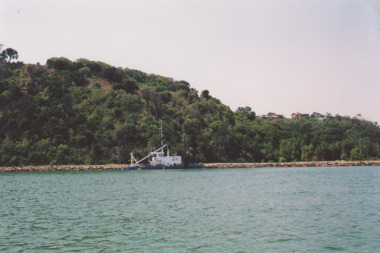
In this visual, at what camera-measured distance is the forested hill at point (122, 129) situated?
265ft

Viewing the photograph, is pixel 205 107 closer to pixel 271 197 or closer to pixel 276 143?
pixel 276 143

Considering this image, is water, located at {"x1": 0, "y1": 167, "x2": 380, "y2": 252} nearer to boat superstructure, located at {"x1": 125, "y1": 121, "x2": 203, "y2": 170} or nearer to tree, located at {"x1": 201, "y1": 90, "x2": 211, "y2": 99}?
boat superstructure, located at {"x1": 125, "y1": 121, "x2": 203, "y2": 170}

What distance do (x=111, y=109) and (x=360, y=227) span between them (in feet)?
260

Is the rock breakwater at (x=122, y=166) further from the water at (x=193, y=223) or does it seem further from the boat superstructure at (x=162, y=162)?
the water at (x=193, y=223)

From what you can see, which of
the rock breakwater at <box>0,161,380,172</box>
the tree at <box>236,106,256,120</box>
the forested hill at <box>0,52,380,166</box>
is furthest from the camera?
the tree at <box>236,106,256,120</box>

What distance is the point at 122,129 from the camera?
82438 millimetres

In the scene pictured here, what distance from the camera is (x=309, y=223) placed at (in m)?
17.0

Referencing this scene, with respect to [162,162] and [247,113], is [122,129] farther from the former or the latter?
[247,113]

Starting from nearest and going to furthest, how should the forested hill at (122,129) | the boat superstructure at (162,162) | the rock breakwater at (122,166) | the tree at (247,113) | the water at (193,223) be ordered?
the water at (193,223)
the boat superstructure at (162,162)
the rock breakwater at (122,166)
the forested hill at (122,129)
the tree at (247,113)

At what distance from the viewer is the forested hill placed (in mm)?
80750

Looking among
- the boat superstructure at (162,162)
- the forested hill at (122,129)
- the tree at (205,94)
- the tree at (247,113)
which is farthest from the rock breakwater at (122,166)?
the tree at (205,94)

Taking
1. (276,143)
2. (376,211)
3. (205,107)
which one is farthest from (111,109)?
(376,211)

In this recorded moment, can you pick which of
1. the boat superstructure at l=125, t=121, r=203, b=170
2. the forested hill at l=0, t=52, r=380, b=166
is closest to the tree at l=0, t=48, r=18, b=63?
the forested hill at l=0, t=52, r=380, b=166

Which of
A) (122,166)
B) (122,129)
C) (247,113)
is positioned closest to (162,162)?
(122,166)
